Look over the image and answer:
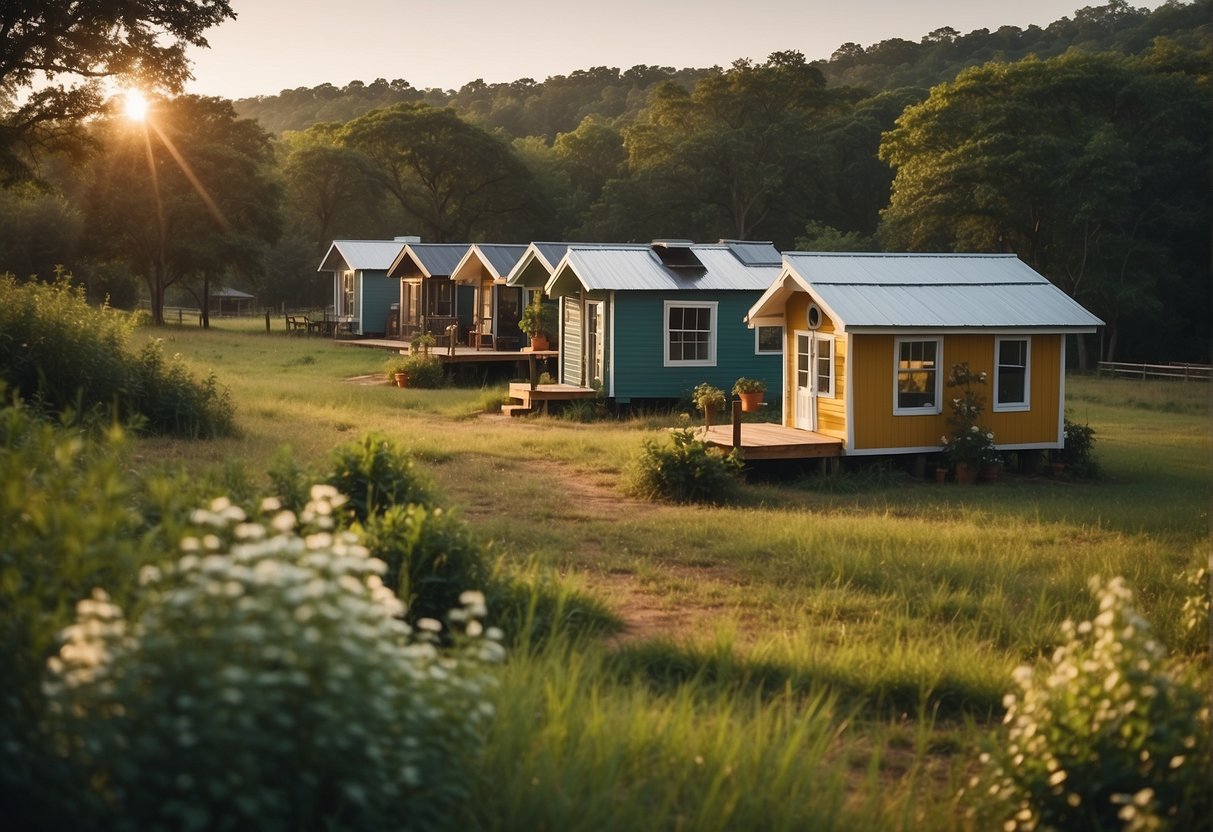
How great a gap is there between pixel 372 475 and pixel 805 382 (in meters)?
12.8

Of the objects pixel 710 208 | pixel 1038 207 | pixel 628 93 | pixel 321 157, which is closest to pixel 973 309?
pixel 1038 207

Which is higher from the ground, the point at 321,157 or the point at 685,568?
the point at 321,157

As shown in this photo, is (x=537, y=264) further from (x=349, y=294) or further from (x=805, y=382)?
(x=349, y=294)

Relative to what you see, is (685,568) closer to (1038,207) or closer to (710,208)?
(1038,207)

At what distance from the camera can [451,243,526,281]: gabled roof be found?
4059 centimetres

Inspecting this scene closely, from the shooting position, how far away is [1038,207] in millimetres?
45406

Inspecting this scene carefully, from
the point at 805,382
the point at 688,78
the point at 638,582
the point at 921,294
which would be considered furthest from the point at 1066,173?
the point at 688,78

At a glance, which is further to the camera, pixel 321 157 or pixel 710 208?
pixel 321 157

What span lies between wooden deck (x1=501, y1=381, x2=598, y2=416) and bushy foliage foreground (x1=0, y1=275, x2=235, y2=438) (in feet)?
28.9

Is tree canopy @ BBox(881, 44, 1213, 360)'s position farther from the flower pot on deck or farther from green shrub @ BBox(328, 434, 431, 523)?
green shrub @ BBox(328, 434, 431, 523)

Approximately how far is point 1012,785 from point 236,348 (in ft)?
133

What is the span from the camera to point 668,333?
28.8 m

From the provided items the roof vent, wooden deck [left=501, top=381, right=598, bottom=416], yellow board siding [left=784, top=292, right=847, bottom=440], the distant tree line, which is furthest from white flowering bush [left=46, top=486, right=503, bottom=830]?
the roof vent

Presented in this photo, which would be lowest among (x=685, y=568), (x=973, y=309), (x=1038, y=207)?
(x=685, y=568)
